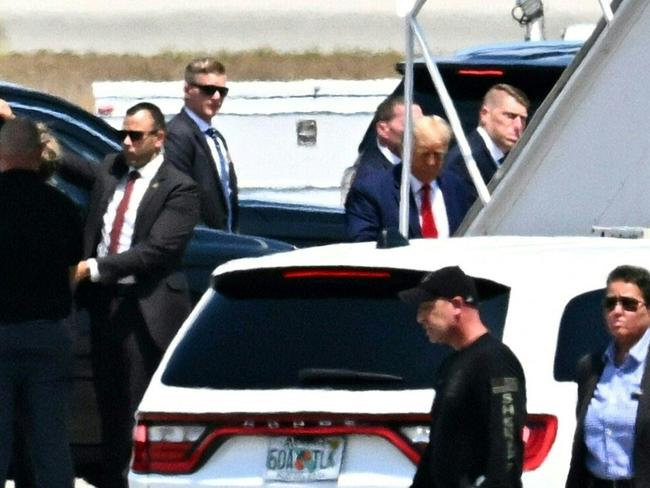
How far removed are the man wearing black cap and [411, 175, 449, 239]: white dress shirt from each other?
3.60 metres

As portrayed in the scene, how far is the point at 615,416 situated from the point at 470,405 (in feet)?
2.52

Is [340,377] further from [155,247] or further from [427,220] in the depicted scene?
[427,220]

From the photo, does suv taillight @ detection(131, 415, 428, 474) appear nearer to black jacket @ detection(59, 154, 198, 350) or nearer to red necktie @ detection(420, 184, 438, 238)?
black jacket @ detection(59, 154, 198, 350)

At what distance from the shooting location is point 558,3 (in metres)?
24.9

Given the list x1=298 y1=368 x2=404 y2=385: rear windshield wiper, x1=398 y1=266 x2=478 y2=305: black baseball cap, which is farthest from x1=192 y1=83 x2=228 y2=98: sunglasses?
x1=398 y1=266 x2=478 y2=305: black baseball cap

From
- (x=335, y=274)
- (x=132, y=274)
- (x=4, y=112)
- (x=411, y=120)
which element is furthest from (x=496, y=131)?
(x=335, y=274)

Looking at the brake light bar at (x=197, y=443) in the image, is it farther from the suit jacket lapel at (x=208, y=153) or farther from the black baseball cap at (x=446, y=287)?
the suit jacket lapel at (x=208, y=153)

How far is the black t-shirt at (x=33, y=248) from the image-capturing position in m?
9.91

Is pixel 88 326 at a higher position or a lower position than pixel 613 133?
lower

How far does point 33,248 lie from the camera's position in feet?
32.5

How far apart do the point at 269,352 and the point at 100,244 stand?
277 centimetres

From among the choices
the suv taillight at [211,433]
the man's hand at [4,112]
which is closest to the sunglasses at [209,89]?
the man's hand at [4,112]

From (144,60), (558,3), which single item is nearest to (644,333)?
(558,3)

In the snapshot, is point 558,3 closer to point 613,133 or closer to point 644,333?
point 613,133
